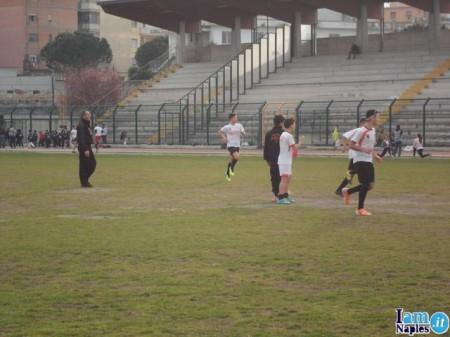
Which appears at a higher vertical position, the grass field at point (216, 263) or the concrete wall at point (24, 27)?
the concrete wall at point (24, 27)

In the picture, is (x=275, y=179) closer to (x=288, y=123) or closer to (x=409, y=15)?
(x=288, y=123)

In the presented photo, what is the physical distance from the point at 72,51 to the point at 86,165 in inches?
3388

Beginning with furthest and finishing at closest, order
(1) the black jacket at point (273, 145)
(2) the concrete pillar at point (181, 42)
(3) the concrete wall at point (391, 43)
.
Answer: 1. (2) the concrete pillar at point (181, 42)
2. (3) the concrete wall at point (391, 43)
3. (1) the black jacket at point (273, 145)

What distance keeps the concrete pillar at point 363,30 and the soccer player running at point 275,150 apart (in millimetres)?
46226

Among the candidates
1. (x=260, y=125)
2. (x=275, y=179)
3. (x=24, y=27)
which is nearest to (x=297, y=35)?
(x=260, y=125)

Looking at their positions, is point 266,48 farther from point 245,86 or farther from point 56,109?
point 56,109

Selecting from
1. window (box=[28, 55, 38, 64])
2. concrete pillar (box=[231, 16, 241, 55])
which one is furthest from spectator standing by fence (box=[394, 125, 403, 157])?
window (box=[28, 55, 38, 64])

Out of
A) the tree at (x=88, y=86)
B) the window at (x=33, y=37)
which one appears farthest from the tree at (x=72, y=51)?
the tree at (x=88, y=86)

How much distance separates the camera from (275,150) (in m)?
20.7

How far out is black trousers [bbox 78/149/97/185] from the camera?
2344 centimetres

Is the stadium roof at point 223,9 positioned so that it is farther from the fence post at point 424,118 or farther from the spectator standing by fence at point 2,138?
the fence post at point 424,118

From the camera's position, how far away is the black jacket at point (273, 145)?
2058cm

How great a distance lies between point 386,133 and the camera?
51.2 meters

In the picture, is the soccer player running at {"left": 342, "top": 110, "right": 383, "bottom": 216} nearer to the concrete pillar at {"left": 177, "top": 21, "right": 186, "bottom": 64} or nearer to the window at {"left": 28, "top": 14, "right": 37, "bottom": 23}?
the concrete pillar at {"left": 177, "top": 21, "right": 186, "bottom": 64}
